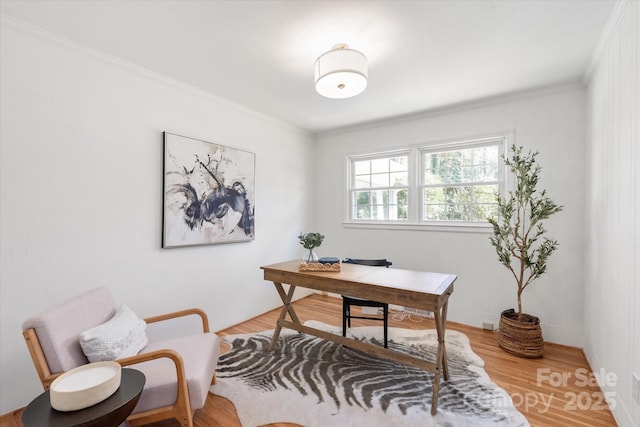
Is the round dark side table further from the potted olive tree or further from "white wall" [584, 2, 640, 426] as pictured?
the potted olive tree

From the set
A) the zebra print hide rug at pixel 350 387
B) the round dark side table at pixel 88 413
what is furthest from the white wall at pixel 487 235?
the round dark side table at pixel 88 413

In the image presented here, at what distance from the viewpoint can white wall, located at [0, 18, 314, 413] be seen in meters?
1.98

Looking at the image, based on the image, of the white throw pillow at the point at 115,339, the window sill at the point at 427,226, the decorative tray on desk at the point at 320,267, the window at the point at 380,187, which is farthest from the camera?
the window at the point at 380,187

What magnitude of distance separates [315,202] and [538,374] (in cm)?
345

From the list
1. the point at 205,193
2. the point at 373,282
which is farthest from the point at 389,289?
the point at 205,193

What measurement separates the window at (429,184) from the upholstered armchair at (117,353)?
3039 millimetres

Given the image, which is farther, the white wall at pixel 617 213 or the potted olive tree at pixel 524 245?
the potted olive tree at pixel 524 245

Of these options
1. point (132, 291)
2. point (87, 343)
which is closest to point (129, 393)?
point (87, 343)

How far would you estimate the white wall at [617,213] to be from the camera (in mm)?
1645

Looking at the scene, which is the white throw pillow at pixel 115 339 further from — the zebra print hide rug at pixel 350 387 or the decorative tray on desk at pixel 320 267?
the decorative tray on desk at pixel 320 267

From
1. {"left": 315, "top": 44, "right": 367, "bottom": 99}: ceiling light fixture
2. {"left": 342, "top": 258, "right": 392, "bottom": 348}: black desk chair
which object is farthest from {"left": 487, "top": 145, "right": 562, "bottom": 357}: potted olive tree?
{"left": 315, "top": 44, "right": 367, "bottom": 99}: ceiling light fixture

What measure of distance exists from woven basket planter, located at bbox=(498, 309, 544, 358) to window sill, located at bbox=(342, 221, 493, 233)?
103cm

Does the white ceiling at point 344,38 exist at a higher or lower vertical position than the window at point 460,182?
higher

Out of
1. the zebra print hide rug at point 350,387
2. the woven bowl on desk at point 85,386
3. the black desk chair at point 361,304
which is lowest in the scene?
the zebra print hide rug at point 350,387
